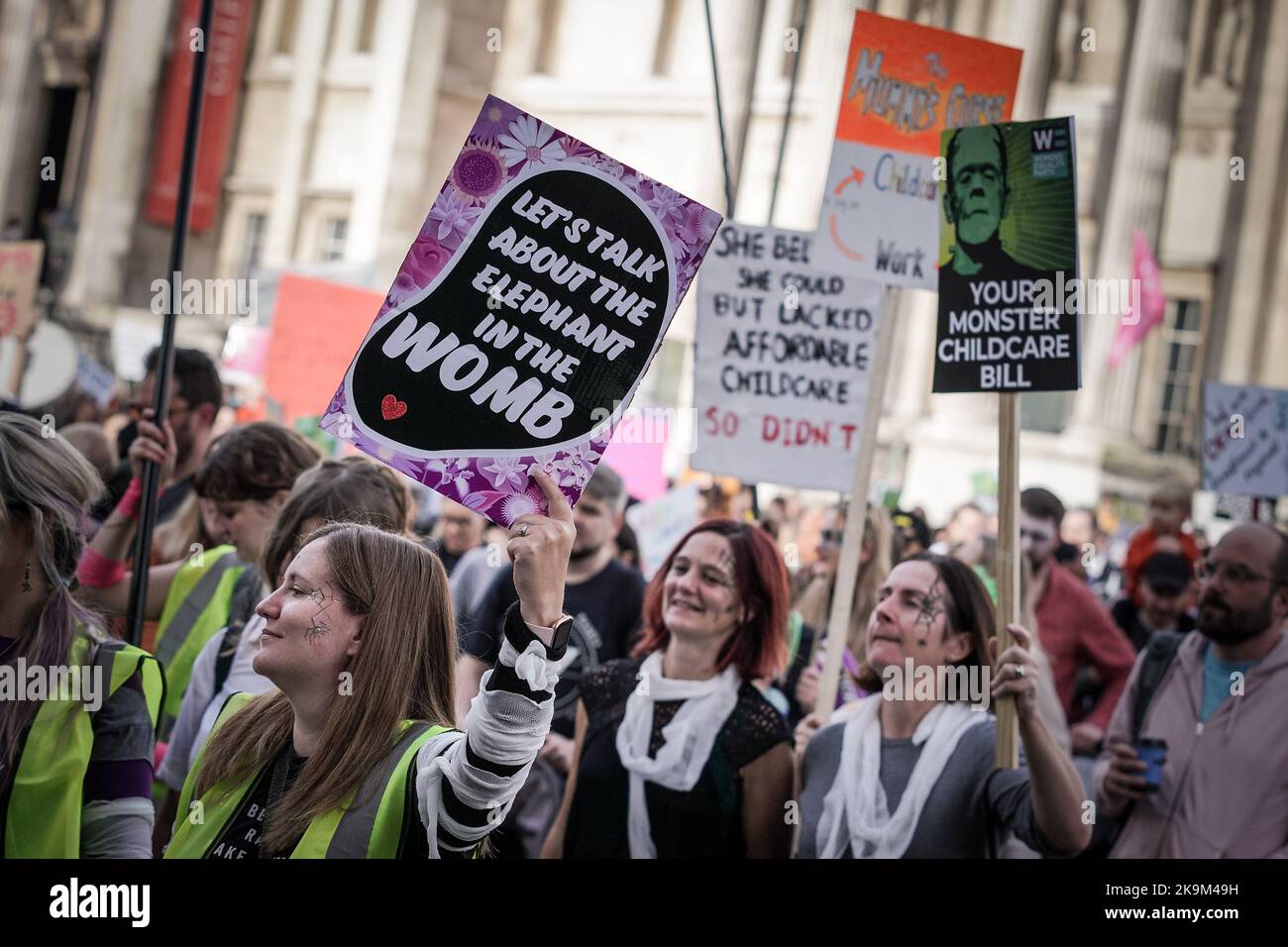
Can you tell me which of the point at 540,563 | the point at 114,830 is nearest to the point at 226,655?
the point at 114,830

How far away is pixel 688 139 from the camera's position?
2652 cm

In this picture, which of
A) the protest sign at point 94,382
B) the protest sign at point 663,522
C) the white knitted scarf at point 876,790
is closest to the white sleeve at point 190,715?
the white knitted scarf at point 876,790

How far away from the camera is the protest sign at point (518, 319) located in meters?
3.11

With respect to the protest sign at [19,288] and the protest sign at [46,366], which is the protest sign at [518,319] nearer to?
the protest sign at [46,366]

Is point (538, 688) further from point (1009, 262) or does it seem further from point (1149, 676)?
point (1149, 676)

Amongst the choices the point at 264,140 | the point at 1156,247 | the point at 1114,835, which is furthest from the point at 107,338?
the point at 1114,835

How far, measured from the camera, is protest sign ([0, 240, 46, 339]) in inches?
397

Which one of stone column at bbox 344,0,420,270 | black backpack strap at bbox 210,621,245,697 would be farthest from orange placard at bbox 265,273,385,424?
stone column at bbox 344,0,420,270

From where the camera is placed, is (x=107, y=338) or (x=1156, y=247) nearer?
(x=1156, y=247)

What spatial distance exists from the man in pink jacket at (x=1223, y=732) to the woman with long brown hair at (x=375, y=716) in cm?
255

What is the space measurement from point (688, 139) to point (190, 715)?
76.4ft
